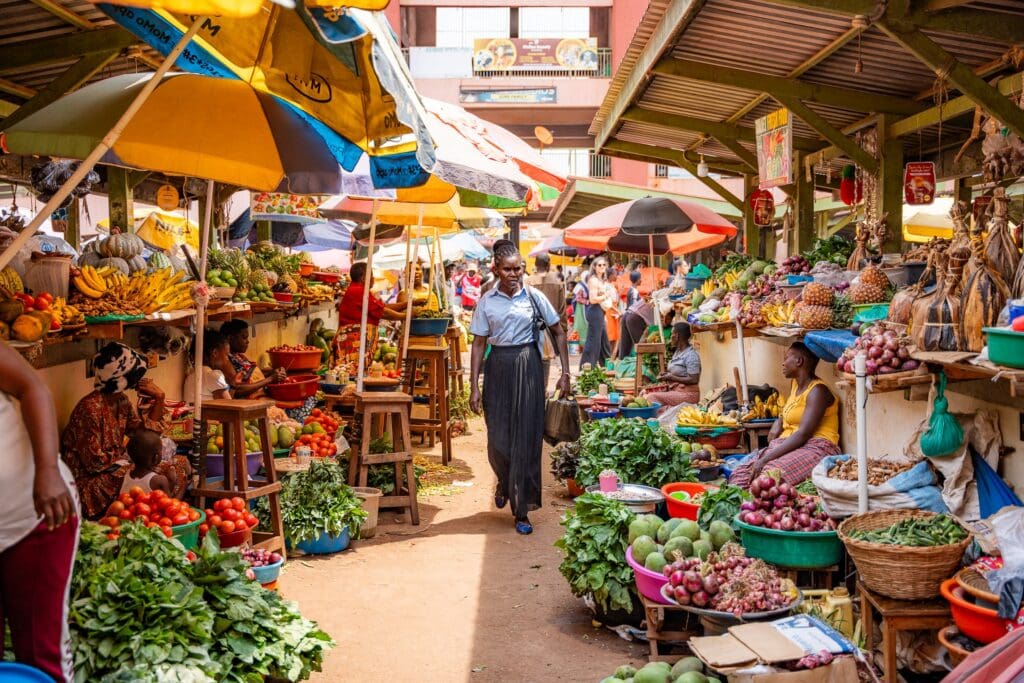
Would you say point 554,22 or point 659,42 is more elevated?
point 554,22

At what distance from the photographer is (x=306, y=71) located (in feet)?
16.7

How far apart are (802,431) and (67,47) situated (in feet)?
18.0

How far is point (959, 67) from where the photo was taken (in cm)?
524

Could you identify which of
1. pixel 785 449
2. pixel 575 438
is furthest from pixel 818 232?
pixel 785 449

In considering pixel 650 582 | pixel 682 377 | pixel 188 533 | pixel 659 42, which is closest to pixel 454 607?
pixel 650 582

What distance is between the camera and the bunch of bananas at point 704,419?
27.1 ft

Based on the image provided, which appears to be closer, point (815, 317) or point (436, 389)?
point (815, 317)

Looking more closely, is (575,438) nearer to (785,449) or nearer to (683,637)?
(785,449)

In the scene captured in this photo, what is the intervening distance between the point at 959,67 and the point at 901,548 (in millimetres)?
2685

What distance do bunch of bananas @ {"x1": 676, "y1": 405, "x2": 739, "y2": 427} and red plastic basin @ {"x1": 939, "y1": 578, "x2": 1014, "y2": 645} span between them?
420 centimetres

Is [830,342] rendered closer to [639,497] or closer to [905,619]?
[639,497]

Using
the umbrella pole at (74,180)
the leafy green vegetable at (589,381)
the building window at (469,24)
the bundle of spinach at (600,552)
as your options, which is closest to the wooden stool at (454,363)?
the leafy green vegetable at (589,381)

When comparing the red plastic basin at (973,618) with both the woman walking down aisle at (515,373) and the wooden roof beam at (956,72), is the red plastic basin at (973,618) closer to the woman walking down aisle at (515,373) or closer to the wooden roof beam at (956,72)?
the wooden roof beam at (956,72)

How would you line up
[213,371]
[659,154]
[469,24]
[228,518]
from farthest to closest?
[469,24]
[659,154]
[213,371]
[228,518]
